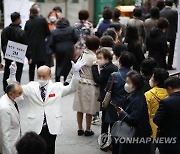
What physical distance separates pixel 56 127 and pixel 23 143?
85.1 inches

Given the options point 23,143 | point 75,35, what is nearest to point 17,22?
point 75,35

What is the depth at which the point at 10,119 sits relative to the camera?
6.15 m

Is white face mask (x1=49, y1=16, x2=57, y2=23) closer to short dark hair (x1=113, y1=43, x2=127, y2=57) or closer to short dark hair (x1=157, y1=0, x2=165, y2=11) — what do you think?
short dark hair (x1=157, y1=0, x2=165, y2=11)

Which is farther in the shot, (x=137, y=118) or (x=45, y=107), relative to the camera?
(x=45, y=107)

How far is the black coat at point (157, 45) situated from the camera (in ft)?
35.3

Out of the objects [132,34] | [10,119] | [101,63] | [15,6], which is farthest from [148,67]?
[15,6]

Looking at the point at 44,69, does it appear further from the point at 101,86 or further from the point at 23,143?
the point at 23,143

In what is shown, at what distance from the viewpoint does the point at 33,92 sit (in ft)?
21.0

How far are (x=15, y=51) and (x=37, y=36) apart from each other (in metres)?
1.84

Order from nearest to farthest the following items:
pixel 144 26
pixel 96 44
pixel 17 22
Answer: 1. pixel 96 44
2. pixel 17 22
3. pixel 144 26

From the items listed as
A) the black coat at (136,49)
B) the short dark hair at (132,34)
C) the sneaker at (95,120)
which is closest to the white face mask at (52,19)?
the short dark hair at (132,34)

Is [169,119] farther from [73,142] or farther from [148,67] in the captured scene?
[73,142]

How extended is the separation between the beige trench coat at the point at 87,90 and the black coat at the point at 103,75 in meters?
0.30

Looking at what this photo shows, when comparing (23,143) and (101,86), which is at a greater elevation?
(23,143)
